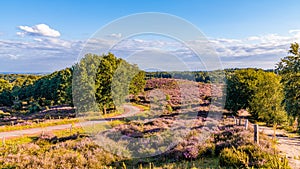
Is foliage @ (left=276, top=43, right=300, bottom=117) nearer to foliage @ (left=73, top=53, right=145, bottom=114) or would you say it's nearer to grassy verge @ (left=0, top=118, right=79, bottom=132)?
foliage @ (left=73, top=53, right=145, bottom=114)

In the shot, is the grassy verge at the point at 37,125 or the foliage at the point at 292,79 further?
the grassy verge at the point at 37,125

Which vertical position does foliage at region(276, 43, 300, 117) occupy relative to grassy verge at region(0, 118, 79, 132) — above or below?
above

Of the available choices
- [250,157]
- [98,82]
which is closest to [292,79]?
[250,157]

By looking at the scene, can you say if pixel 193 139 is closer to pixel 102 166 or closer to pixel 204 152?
pixel 204 152

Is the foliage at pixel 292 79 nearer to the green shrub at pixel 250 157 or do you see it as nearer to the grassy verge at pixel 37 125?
the green shrub at pixel 250 157

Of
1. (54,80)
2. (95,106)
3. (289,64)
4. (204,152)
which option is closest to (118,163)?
(204,152)

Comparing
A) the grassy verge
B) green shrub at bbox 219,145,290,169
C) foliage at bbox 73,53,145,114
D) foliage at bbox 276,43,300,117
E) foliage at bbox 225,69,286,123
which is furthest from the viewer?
foliage at bbox 73,53,145,114

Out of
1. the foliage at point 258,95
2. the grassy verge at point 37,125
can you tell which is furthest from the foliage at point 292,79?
the grassy verge at point 37,125

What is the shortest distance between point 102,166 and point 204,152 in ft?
19.2

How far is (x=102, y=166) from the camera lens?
40.7 ft

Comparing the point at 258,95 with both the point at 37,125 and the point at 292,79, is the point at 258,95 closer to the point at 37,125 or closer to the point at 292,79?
the point at 292,79

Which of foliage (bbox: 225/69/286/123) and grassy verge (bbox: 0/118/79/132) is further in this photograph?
foliage (bbox: 225/69/286/123)

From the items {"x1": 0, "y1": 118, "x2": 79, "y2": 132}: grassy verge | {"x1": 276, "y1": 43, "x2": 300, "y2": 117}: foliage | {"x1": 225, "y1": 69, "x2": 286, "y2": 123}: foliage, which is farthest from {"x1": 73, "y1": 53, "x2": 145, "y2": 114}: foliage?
{"x1": 276, "y1": 43, "x2": 300, "y2": 117}: foliage

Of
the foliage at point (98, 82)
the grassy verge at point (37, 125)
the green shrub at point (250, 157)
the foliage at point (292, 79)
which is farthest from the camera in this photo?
the foliage at point (98, 82)
